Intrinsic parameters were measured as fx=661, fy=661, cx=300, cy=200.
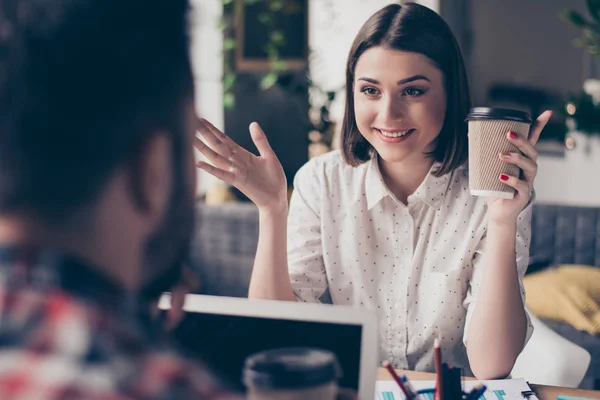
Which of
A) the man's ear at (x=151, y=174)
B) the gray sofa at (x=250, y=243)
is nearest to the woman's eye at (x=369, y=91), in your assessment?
the man's ear at (x=151, y=174)

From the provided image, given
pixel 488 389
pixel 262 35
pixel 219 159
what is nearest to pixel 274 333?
pixel 488 389

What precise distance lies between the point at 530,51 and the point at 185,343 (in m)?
4.92

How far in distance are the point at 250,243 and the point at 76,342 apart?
93.7 inches

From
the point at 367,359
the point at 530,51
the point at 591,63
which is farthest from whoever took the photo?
the point at 530,51

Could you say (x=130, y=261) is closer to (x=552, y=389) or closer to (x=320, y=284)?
(x=552, y=389)

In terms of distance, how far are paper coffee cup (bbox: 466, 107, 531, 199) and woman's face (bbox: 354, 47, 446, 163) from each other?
0.94 feet

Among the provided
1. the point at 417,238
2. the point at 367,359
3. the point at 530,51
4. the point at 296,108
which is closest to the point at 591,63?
the point at 530,51

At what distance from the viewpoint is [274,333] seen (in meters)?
0.76

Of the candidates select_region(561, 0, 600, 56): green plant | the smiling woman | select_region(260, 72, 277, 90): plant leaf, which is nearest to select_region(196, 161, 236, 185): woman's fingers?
the smiling woman

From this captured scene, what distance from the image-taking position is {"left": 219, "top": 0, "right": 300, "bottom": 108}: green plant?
4.14 meters

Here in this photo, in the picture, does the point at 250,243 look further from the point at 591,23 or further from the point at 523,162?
the point at 591,23

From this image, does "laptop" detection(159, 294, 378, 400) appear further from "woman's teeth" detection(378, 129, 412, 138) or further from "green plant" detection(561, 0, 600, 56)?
"green plant" detection(561, 0, 600, 56)

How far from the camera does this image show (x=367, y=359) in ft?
2.43

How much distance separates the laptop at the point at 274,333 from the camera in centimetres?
74
